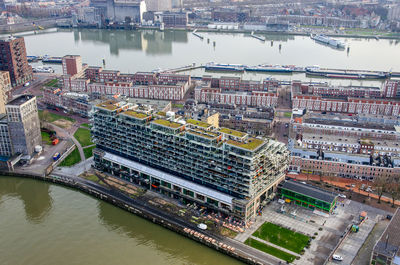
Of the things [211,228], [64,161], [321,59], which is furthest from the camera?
[321,59]

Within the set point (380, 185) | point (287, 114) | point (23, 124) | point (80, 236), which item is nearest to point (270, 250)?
point (380, 185)

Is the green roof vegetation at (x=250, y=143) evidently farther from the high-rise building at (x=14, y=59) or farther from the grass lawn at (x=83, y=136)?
the high-rise building at (x=14, y=59)

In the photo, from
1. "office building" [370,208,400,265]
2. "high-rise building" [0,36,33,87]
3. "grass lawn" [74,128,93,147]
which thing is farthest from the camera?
"high-rise building" [0,36,33,87]

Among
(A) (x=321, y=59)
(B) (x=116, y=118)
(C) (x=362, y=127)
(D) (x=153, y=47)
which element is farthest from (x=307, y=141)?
(D) (x=153, y=47)

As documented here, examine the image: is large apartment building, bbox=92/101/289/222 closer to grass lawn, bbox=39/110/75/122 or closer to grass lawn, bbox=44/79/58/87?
grass lawn, bbox=39/110/75/122

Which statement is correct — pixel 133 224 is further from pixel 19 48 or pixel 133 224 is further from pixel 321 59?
pixel 321 59

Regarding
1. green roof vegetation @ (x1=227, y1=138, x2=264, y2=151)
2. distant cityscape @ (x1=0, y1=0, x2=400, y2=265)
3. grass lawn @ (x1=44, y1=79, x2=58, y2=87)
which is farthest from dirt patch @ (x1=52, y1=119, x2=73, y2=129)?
green roof vegetation @ (x1=227, y1=138, x2=264, y2=151)
